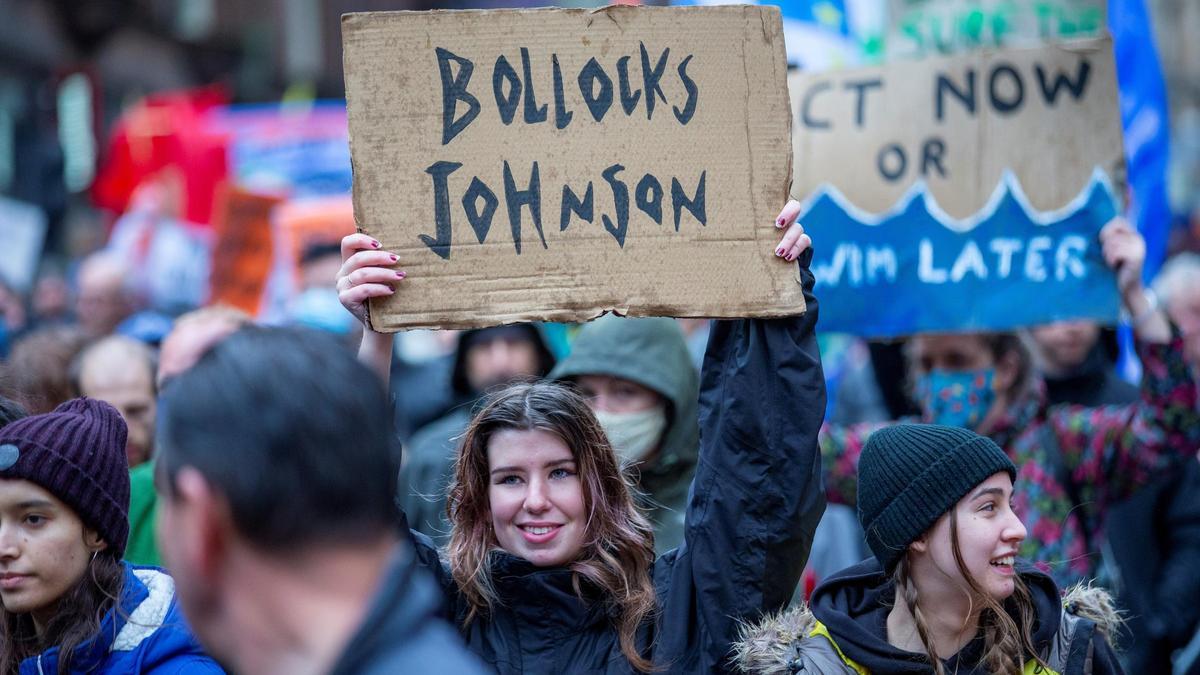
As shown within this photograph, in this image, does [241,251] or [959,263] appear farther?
[241,251]

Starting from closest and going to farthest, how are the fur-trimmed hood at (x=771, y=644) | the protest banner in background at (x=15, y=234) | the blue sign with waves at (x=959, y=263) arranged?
the fur-trimmed hood at (x=771, y=644) < the blue sign with waves at (x=959, y=263) < the protest banner in background at (x=15, y=234)

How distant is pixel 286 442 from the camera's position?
4.71 feet

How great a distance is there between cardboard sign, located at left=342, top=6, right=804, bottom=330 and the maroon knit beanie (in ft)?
2.30

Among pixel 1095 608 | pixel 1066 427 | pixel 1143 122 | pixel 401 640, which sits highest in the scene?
pixel 1143 122

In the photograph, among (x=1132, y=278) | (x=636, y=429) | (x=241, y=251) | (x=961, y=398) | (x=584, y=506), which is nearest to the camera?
(x=584, y=506)

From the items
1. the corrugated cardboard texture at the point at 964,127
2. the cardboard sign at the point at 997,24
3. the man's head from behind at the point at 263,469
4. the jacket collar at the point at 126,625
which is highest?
the cardboard sign at the point at 997,24

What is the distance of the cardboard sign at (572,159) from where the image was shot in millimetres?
2658

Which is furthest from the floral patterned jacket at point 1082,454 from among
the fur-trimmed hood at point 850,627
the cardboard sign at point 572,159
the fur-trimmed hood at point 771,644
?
the cardboard sign at point 572,159

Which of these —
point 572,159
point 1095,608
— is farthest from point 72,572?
point 1095,608

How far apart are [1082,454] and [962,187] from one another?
0.86 metres

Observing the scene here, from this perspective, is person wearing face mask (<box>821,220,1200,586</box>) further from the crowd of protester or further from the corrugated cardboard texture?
the corrugated cardboard texture

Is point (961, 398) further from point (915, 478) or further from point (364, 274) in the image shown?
point (364, 274)

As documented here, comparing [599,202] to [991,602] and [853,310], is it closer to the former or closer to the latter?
[991,602]

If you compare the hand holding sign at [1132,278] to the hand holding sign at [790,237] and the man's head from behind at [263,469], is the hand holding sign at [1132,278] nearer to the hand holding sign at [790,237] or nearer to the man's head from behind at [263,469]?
the hand holding sign at [790,237]
